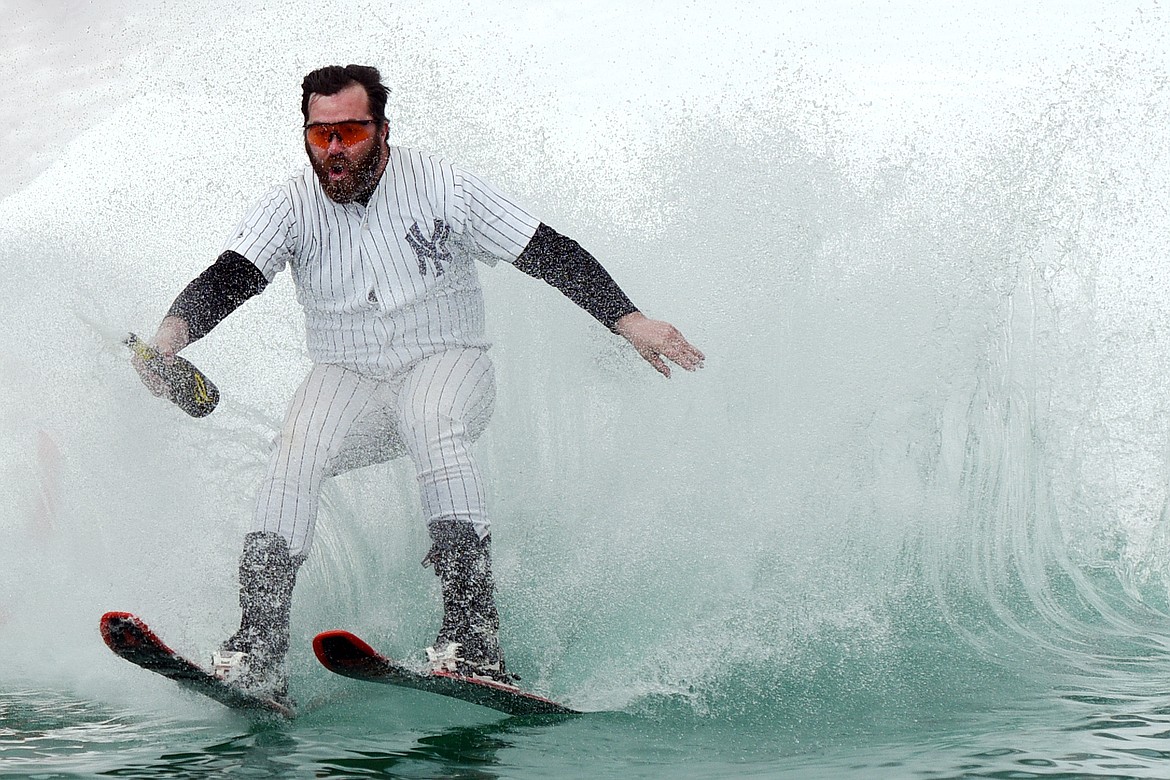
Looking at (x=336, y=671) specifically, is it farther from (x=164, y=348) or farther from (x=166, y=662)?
(x=164, y=348)

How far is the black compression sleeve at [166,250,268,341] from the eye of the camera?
4462mm

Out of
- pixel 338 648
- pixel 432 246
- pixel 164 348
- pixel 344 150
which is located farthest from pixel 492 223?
pixel 338 648

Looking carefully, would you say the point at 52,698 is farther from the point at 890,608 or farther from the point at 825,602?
the point at 890,608

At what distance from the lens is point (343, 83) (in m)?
4.36

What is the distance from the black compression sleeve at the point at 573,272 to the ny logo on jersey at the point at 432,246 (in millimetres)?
298

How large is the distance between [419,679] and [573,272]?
173 cm

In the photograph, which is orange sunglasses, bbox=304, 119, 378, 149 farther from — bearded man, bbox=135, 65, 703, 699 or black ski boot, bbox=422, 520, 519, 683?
black ski boot, bbox=422, 520, 519, 683

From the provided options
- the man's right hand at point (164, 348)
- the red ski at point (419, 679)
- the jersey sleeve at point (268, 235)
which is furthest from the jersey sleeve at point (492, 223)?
the red ski at point (419, 679)

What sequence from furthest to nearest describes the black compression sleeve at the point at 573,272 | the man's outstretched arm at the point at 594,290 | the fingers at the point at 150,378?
the black compression sleeve at the point at 573,272 < the man's outstretched arm at the point at 594,290 < the fingers at the point at 150,378

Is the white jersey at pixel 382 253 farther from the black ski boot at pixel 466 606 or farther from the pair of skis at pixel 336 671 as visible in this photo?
the pair of skis at pixel 336 671

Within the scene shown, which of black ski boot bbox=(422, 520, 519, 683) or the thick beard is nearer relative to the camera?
black ski boot bbox=(422, 520, 519, 683)

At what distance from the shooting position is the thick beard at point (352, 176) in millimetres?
4371

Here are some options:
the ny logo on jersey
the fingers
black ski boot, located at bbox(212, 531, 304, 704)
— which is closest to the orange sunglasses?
the ny logo on jersey

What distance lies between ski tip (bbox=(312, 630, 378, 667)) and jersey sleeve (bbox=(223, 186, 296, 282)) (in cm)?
161
